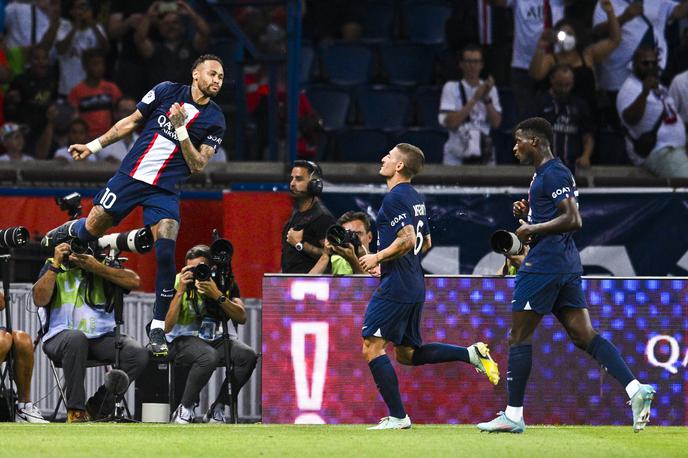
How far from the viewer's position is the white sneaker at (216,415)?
12211 mm

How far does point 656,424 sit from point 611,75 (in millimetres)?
5801

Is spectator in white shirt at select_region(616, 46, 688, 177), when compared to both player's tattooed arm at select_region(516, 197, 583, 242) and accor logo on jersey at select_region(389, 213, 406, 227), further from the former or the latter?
player's tattooed arm at select_region(516, 197, 583, 242)

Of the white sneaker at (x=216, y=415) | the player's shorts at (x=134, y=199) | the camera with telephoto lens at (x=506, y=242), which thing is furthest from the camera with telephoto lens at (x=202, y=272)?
the camera with telephoto lens at (x=506, y=242)

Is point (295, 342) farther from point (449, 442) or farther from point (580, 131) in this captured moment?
point (580, 131)

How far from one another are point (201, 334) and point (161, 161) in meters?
2.20

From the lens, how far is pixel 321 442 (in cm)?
921

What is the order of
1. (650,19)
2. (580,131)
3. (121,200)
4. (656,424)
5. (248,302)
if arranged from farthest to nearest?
1. (650,19)
2. (580,131)
3. (248,302)
4. (656,424)
5. (121,200)

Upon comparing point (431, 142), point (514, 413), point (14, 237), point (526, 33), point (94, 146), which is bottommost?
point (514, 413)

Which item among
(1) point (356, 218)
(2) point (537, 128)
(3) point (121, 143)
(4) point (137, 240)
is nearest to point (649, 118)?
(1) point (356, 218)

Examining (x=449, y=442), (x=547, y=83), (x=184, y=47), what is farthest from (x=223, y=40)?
(x=449, y=442)

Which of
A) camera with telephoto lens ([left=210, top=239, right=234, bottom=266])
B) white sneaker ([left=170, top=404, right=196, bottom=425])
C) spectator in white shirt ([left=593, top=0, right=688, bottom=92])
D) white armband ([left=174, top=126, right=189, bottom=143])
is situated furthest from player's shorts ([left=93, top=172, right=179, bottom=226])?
spectator in white shirt ([left=593, top=0, right=688, bottom=92])

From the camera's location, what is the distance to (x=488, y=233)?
1361 cm

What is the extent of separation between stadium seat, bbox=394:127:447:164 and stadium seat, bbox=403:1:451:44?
1.72m

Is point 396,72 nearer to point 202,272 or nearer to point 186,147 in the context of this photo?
point 202,272
